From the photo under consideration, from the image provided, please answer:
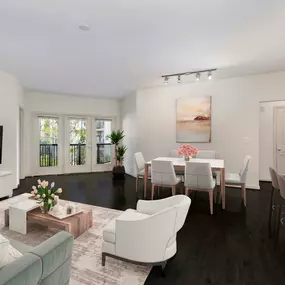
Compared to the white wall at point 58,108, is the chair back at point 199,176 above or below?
below

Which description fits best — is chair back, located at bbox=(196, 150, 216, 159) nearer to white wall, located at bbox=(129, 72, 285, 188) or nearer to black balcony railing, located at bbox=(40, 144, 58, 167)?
→ white wall, located at bbox=(129, 72, 285, 188)

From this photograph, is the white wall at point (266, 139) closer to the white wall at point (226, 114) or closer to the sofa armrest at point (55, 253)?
the white wall at point (226, 114)

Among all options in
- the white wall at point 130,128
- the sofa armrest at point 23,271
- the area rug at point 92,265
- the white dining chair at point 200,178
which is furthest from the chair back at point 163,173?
the sofa armrest at point 23,271

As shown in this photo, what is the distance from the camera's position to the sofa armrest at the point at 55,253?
1.29 m

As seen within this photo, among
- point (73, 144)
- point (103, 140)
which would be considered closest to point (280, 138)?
point (103, 140)

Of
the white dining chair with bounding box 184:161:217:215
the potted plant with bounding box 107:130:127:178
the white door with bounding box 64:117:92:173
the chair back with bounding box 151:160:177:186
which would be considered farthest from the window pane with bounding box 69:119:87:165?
the white dining chair with bounding box 184:161:217:215

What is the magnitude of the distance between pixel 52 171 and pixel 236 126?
19.4ft

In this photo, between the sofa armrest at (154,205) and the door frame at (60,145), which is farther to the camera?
the door frame at (60,145)

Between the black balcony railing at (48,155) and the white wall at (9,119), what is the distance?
1.81 metres

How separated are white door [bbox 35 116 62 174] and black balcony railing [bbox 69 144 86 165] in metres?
0.40

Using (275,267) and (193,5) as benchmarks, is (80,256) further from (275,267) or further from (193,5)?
(193,5)

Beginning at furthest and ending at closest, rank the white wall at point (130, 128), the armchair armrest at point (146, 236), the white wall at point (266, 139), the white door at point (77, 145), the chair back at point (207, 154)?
the white door at point (77, 145), the white wall at point (130, 128), the white wall at point (266, 139), the chair back at point (207, 154), the armchair armrest at point (146, 236)

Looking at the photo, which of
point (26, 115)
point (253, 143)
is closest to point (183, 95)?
point (253, 143)

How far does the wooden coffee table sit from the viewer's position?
8.59 ft
